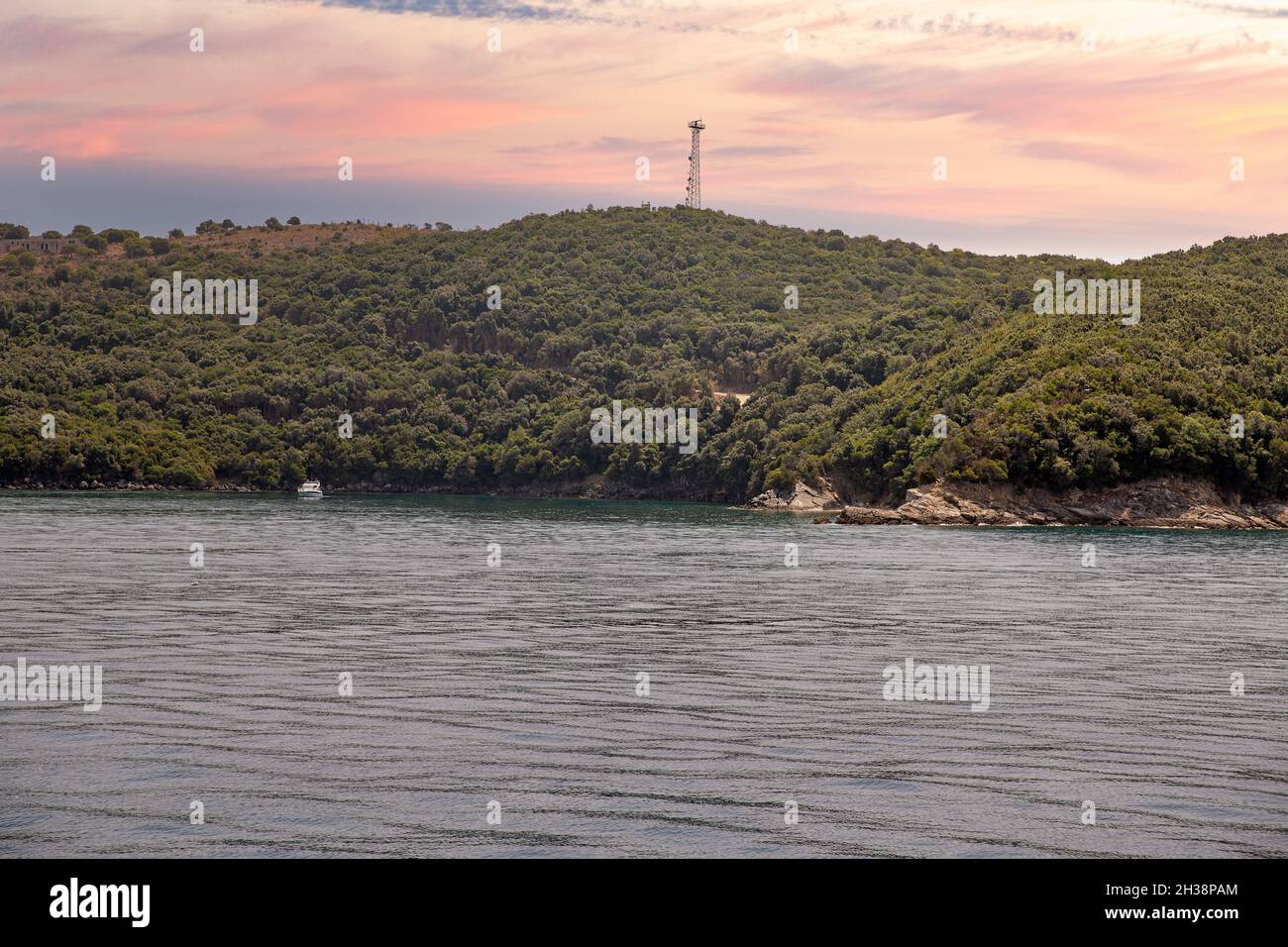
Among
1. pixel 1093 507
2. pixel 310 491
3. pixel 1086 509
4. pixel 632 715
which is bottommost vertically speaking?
pixel 310 491

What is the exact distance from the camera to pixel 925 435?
140 metres

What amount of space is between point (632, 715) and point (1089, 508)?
10264 centimetres

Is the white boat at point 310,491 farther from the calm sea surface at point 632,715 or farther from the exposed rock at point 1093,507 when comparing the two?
the calm sea surface at point 632,715

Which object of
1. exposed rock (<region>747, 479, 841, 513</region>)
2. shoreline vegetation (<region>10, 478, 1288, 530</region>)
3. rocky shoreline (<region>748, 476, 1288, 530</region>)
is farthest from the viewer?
exposed rock (<region>747, 479, 841, 513</region>)

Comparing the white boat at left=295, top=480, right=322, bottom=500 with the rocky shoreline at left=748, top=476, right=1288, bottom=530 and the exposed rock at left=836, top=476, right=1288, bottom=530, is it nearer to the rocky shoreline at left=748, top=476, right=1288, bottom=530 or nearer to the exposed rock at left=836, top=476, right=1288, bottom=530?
the rocky shoreline at left=748, top=476, right=1288, bottom=530

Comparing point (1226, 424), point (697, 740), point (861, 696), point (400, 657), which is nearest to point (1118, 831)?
point (697, 740)

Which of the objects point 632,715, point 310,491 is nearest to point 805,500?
point 310,491

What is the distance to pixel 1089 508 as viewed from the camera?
406 ft

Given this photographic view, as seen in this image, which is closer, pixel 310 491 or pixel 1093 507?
pixel 1093 507

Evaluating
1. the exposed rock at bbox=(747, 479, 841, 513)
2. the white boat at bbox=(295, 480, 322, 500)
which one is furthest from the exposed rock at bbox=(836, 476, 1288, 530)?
the white boat at bbox=(295, 480, 322, 500)

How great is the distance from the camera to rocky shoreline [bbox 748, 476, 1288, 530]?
122312 millimetres

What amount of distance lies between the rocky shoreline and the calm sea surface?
54.4 m

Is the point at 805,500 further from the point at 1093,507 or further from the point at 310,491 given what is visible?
the point at 310,491

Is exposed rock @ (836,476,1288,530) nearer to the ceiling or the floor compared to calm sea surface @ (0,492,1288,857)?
nearer to the floor
